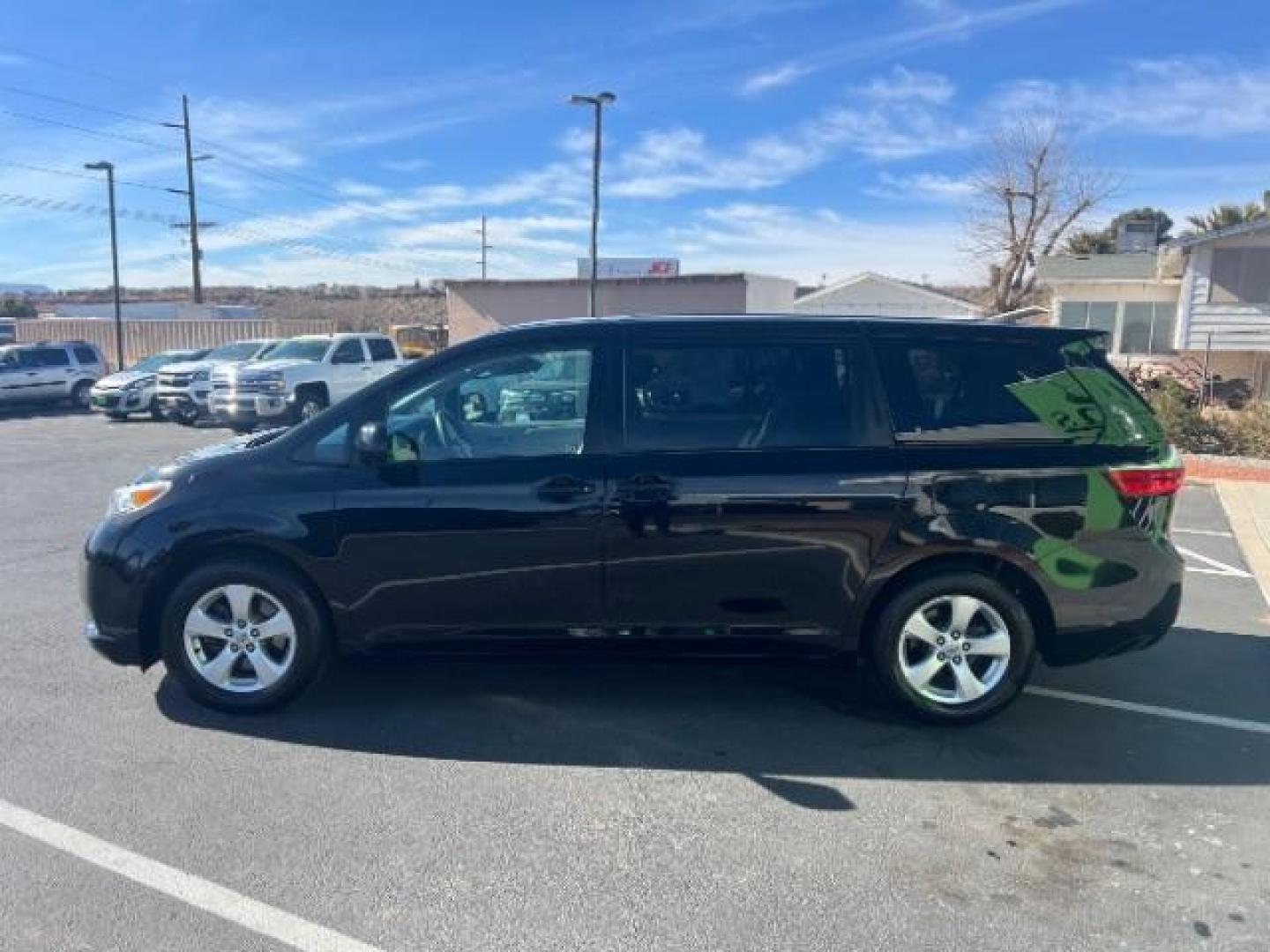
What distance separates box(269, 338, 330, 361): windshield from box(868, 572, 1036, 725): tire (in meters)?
15.9

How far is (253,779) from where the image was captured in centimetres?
364

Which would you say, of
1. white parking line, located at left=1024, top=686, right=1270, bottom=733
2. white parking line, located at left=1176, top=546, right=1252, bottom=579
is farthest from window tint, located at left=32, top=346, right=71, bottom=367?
white parking line, located at left=1024, top=686, right=1270, bottom=733

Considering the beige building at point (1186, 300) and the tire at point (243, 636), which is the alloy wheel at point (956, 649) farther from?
the beige building at point (1186, 300)

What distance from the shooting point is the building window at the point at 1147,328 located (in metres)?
26.1

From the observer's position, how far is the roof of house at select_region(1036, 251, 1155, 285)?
2630 centimetres

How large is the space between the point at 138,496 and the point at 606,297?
1250 inches

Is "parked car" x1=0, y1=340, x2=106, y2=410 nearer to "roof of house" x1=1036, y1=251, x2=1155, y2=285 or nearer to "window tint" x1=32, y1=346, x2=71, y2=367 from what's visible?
"window tint" x1=32, y1=346, x2=71, y2=367

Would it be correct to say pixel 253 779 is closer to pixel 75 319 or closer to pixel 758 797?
pixel 758 797

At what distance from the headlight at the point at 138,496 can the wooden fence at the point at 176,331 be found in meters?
32.9

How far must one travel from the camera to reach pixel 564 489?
399cm

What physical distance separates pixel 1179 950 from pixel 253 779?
127 inches

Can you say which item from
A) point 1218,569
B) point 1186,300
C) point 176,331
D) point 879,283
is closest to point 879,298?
point 879,283

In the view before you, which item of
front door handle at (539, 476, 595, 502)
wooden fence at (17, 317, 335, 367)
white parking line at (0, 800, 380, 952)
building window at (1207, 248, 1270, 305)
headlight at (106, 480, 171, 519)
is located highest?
building window at (1207, 248, 1270, 305)

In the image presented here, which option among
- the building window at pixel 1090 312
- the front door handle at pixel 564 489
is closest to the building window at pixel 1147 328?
the building window at pixel 1090 312
